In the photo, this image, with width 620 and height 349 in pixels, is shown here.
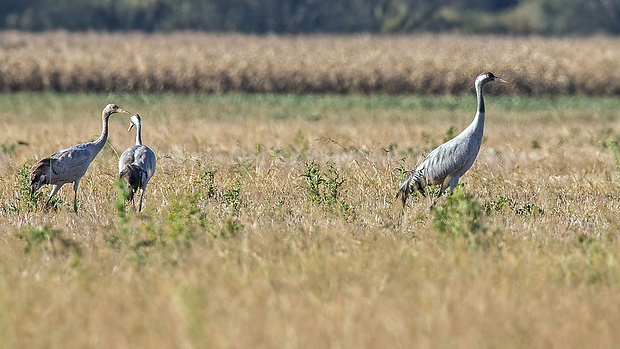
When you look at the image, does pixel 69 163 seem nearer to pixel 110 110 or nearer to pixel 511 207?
pixel 110 110

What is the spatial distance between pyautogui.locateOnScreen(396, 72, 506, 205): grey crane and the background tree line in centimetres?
5778

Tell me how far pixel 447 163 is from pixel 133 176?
141 inches

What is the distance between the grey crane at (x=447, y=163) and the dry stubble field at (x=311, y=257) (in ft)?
0.95

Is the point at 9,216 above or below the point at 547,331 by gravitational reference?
below

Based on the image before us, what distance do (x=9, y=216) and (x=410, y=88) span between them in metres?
26.4

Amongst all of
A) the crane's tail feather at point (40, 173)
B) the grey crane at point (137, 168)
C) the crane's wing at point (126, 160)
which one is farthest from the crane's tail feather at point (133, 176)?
the crane's tail feather at point (40, 173)

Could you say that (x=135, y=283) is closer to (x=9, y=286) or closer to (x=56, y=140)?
(x=9, y=286)

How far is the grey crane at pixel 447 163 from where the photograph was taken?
10172 mm

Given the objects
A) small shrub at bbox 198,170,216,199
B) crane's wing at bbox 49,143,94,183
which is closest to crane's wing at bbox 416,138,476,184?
small shrub at bbox 198,170,216,199

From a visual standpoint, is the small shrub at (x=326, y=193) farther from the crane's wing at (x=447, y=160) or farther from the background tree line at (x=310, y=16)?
the background tree line at (x=310, y=16)

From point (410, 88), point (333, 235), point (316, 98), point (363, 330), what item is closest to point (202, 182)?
point (333, 235)

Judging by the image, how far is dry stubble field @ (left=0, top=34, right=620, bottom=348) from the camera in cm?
501

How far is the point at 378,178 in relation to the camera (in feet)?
37.4

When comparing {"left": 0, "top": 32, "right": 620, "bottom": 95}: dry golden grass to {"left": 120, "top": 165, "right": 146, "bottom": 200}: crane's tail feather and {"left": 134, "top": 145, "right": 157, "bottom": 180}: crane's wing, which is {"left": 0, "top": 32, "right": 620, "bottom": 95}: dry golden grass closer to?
{"left": 134, "top": 145, "right": 157, "bottom": 180}: crane's wing
